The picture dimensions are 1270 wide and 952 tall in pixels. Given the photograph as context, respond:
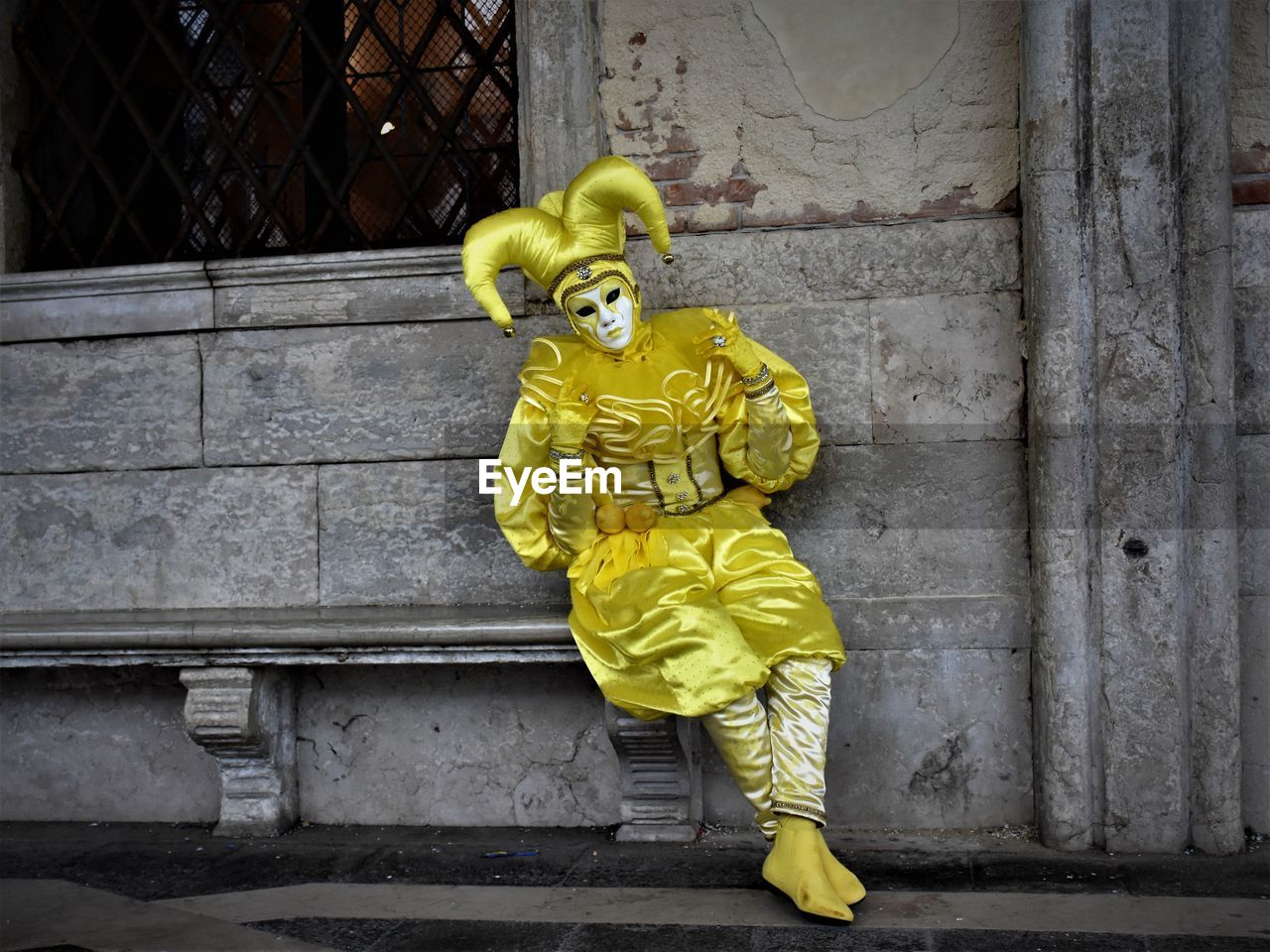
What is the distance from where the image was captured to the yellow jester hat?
3459mm

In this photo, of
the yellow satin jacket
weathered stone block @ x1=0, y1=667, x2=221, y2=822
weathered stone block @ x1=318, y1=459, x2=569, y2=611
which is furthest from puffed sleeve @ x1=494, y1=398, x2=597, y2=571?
weathered stone block @ x1=0, y1=667, x2=221, y2=822

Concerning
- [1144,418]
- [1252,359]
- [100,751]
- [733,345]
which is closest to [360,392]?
[733,345]

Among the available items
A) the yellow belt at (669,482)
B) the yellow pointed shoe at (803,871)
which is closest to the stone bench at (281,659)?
the yellow belt at (669,482)

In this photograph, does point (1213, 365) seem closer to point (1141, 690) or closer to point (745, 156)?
point (1141, 690)

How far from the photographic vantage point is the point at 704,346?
3521 millimetres

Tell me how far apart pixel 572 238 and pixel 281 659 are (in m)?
1.63

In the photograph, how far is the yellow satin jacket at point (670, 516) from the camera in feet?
11.2

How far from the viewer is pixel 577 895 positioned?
339 cm

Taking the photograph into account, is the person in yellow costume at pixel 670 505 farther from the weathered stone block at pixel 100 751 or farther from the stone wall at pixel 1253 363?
the weathered stone block at pixel 100 751

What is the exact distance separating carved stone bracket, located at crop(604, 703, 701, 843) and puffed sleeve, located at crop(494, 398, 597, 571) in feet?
1.75

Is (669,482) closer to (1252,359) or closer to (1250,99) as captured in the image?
(1252,359)

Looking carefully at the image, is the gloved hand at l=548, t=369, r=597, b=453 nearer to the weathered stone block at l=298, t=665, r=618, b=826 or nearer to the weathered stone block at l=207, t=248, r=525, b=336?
the weathered stone block at l=207, t=248, r=525, b=336

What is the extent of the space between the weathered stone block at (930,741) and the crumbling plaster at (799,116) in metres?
1.44

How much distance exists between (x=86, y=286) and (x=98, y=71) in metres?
0.93
